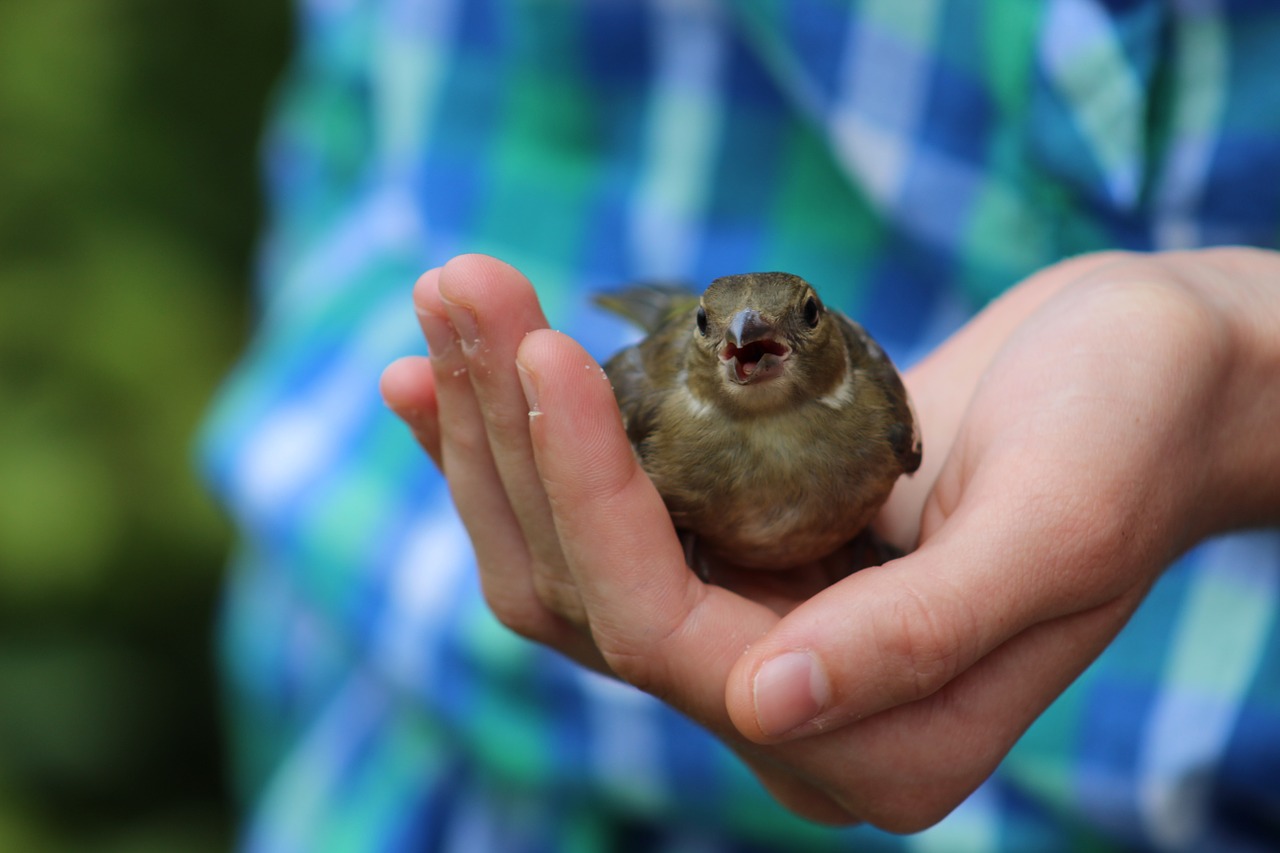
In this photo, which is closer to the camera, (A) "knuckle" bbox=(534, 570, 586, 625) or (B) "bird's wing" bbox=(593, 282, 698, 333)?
(A) "knuckle" bbox=(534, 570, 586, 625)

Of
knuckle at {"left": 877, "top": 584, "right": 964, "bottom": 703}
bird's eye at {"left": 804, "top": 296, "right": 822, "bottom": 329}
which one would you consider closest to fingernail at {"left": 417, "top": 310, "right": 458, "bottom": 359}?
bird's eye at {"left": 804, "top": 296, "right": 822, "bottom": 329}

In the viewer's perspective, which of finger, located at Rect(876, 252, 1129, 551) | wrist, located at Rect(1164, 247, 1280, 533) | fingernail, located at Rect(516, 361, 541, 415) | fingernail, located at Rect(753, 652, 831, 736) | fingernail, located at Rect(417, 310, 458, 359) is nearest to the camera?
fingernail, located at Rect(753, 652, 831, 736)

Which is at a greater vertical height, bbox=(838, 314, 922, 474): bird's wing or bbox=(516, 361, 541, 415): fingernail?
bbox=(838, 314, 922, 474): bird's wing

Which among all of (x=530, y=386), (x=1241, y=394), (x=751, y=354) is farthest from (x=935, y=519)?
(x=530, y=386)

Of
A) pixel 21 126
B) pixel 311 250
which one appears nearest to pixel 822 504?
pixel 311 250

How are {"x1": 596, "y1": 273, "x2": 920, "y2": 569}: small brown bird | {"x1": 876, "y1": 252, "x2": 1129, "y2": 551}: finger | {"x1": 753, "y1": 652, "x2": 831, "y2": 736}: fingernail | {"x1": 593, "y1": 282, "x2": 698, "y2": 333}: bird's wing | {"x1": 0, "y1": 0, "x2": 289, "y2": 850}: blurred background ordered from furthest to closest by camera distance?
{"x1": 0, "y1": 0, "x2": 289, "y2": 850}: blurred background, {"x1": 593, "y1": 282, "x2": 698, "y2": 333}: bird's wing, {"x1": 876, "y1": 252, "x2": 1129, "y2": 551}: finger, {"x1": 596, "y1": 273, "x2": 920, "y2": 569}: small brown bird, {"x1": 753, "y1": 652, "x2": 831, "y2": 736}: fingernail

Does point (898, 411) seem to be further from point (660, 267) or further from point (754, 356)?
point (660, 267)

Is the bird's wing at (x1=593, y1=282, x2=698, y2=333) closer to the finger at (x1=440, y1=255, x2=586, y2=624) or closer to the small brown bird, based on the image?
the small brown bird
